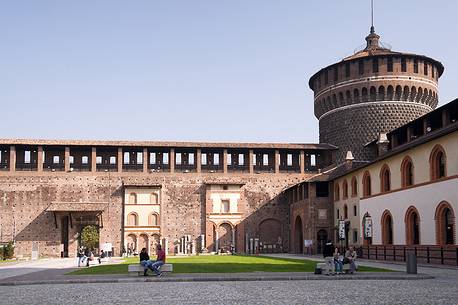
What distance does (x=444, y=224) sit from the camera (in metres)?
29.4

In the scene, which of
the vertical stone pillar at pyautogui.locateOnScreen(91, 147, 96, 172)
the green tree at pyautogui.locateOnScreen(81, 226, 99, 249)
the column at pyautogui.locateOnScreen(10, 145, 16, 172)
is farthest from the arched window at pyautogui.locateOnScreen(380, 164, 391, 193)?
the green tree at pyautogui.locateOnScreen(81, 226, 99, 249)

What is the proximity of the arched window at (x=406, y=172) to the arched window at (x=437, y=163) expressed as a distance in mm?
2916

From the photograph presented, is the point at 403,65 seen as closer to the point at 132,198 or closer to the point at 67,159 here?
the point at 132,198

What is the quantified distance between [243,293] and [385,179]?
2360 centimetres

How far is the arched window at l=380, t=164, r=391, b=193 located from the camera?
1454 inches

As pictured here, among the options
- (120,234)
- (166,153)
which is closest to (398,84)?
(166,153)

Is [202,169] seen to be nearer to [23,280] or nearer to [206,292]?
[23,280]

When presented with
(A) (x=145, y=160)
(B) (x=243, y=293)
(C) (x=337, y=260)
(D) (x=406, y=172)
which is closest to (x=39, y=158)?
(A) (x=145, y=160)

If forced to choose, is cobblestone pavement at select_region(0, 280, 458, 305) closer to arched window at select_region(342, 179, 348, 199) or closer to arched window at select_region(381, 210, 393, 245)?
arched window at select_region(381, 210, 393, 245)

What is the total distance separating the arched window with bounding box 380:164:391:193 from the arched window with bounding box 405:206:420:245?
151 inches

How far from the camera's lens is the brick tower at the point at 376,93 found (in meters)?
51.3

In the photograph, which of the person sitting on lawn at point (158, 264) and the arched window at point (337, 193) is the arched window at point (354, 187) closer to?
the arched window at point (337, 193)

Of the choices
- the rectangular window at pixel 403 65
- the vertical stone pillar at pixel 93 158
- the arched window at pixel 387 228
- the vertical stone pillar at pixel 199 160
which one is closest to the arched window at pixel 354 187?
the arched window at pixel 387 228

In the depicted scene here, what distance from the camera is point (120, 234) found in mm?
52375
